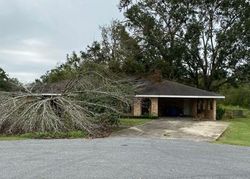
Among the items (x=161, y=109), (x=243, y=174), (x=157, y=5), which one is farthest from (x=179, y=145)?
(x=157, y=5)

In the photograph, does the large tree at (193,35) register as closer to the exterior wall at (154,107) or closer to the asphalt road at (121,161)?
the exterior wall at (154,107)

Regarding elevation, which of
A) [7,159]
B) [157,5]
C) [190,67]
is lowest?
[7,159]

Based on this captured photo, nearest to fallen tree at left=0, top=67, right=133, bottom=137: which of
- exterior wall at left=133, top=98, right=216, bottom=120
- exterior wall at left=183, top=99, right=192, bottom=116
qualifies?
exterior wall at left=133, top=98, right=216, bottom=120

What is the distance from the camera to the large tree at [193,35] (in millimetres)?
40656

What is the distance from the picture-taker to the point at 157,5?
142 ft

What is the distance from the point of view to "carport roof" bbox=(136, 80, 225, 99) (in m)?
33.8

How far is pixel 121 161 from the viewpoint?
10.6 metres

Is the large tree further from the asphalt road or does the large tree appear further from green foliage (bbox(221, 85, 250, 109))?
the asphalt road

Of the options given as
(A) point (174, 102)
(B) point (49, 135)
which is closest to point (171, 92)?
(A) point (174, 102)

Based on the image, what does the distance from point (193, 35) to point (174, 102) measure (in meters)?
7.52

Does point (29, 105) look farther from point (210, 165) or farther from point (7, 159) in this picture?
point (210, 165)

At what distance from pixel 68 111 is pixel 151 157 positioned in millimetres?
8700

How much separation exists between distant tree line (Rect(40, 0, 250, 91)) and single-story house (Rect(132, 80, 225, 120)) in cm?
349

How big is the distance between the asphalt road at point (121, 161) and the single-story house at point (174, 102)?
1886 centimetres
